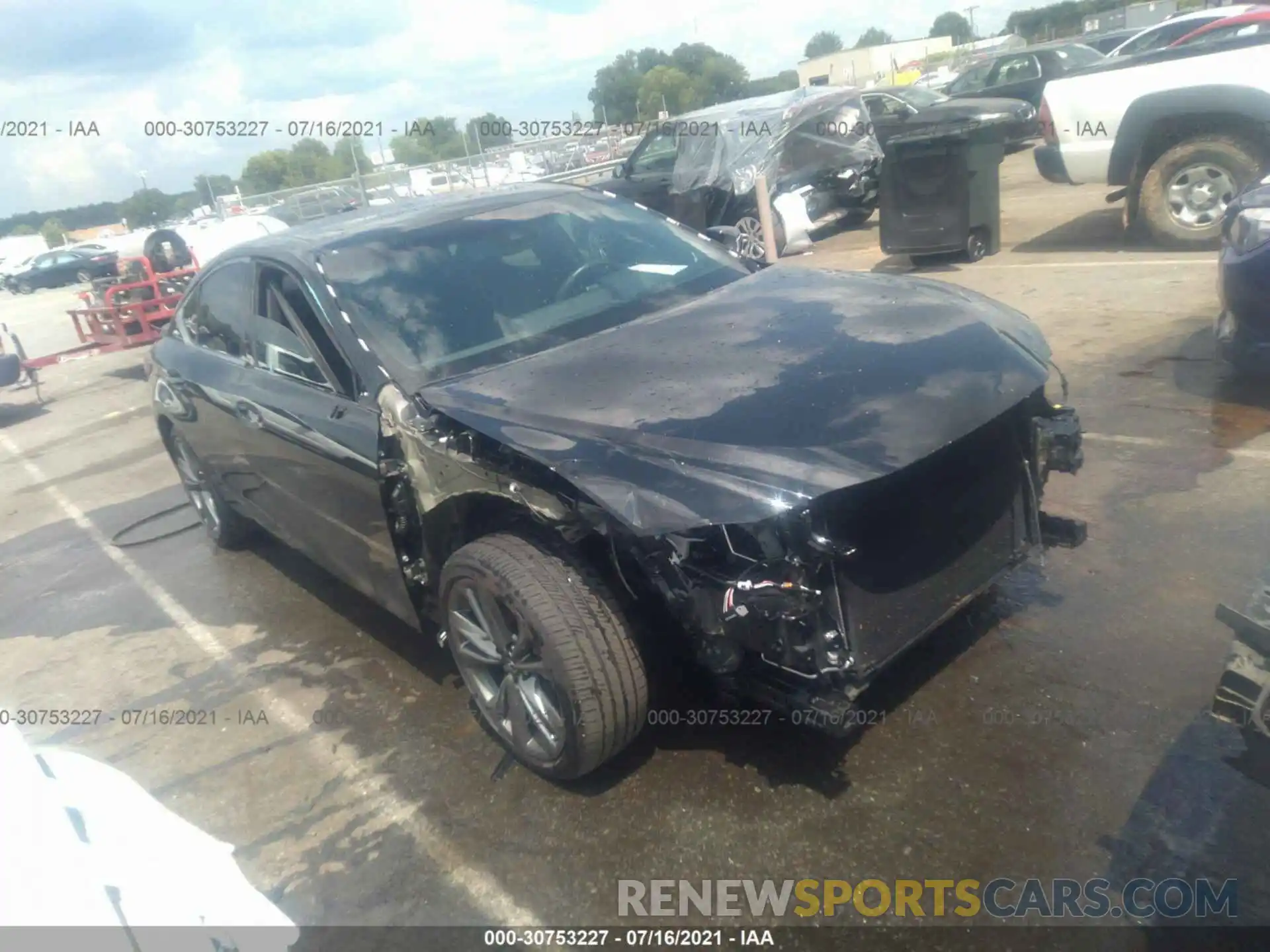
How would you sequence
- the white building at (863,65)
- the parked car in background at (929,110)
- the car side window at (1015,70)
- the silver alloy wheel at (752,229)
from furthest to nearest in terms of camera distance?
the white building at (863,65)
the car side window at (1015,70)
the parked car in background at (929,110)
the silver alloy wheel at (752,229)

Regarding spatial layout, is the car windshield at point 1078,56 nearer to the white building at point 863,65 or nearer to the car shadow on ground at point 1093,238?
the car shadow on ground at point 1093,238

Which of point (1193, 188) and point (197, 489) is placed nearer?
point (197, 489)

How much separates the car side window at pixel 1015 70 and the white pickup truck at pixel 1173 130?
964 centimetres

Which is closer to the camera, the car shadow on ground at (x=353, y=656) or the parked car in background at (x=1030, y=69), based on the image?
the car shadow on ground at (x=353, y=656)

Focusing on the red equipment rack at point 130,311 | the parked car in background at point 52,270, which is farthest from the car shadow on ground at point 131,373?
the parked car in background at point 52,270

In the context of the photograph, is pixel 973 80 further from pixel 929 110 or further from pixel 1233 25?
pixel 929 110

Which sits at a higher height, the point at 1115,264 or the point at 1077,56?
the point at 1077,56

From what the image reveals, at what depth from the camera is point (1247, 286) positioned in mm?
4598

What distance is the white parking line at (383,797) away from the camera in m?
2.73

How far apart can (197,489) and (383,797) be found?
3.30 metres

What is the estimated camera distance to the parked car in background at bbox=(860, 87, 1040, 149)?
1225 cm

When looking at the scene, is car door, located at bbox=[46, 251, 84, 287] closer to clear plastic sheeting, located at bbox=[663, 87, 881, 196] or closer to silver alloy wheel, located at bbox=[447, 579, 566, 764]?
clear plastic sheeting, located at bbox=[663, 87, 881, 196]

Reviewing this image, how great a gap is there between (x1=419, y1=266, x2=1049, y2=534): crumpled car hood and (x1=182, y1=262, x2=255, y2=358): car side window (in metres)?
1.63

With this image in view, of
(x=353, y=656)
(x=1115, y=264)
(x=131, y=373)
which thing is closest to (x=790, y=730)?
(x=353, y=656)
